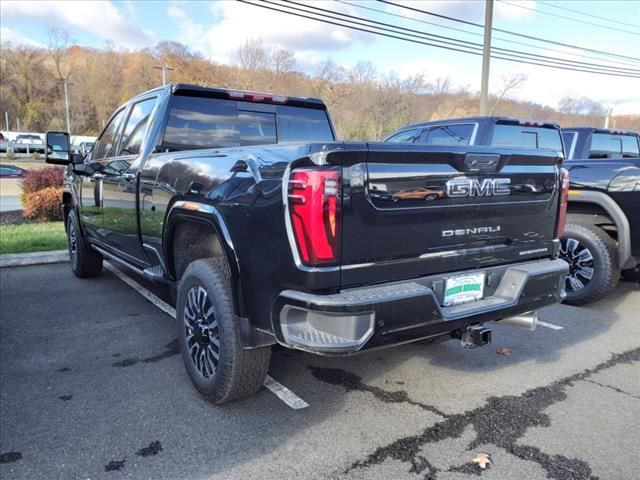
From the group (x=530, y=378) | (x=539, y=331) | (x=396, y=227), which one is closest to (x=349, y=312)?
(x=396, y=227)

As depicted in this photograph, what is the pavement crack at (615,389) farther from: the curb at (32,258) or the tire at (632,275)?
the curb at (32,258)

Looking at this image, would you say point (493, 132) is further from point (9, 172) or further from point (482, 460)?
point (9, 172)

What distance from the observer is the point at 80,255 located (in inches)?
239

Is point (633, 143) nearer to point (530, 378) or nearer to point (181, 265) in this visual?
point (530, 378)

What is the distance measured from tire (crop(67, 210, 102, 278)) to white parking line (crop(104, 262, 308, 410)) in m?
0.36

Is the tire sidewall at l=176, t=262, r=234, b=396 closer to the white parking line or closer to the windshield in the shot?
the white parking line

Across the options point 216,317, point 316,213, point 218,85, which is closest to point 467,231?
point 316,213

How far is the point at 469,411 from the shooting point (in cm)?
310

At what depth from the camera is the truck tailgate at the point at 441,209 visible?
2.37m

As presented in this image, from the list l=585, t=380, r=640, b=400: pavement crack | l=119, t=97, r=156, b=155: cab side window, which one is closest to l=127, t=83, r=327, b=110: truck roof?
l=119, t=97, r=156, b=155: cab side window

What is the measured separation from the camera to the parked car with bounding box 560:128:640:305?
4.96 meters

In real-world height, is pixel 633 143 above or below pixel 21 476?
above

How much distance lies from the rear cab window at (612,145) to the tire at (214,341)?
6.50 meters

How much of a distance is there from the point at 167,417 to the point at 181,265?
3.48 feet
